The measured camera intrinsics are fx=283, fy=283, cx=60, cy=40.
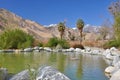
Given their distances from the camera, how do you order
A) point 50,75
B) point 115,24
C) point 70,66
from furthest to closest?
point 115,24, point 70,66, point 50,75

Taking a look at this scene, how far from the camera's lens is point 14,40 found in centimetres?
3912

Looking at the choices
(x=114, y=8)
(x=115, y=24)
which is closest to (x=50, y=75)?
(x=115, y=24)

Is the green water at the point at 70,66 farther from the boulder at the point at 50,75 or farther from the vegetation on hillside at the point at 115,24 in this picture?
the vegetation on hillside at the point at 115,24

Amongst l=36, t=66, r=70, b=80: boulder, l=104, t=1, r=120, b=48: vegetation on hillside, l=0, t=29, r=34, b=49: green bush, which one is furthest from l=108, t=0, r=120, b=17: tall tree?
l=36, t=66, r=70, b=80: boulder

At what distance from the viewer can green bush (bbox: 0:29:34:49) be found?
124 feet

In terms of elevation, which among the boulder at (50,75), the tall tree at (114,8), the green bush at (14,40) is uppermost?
the tall tree at (114,8)

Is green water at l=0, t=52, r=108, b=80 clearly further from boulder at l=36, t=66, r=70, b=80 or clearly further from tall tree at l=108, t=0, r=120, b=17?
tall tree at l=108, t=0, r=120, b=17

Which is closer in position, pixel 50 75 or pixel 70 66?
pixel 50 75

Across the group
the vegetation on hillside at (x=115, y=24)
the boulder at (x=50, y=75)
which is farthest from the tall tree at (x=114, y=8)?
the boulder at (x=50, y=75)

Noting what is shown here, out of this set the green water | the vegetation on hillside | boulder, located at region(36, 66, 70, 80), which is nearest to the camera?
boulder, located at region(36, 66, 70, 80)

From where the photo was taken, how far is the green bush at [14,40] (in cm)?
3772

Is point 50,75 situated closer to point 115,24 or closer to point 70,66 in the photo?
point 70,66

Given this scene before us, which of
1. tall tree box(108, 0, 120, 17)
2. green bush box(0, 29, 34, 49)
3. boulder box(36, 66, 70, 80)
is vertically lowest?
boulder box(36, 66, 70, 80)

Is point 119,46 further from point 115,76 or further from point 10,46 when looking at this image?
point 115,76
